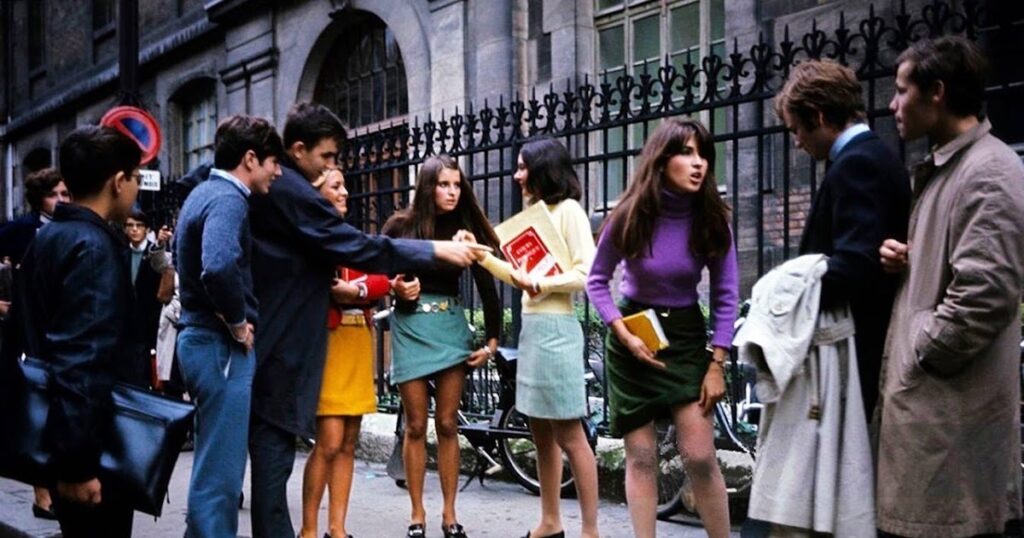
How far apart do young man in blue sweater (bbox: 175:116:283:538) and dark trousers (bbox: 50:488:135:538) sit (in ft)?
1.36

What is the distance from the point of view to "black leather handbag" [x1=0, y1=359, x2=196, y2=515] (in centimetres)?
338

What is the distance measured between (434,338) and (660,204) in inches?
62.8

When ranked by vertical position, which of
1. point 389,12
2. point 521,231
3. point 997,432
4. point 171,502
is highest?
point 389,12

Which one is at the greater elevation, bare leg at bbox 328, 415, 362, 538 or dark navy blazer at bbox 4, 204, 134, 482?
dark navy blazer at bbox 4, 204, 134, 482

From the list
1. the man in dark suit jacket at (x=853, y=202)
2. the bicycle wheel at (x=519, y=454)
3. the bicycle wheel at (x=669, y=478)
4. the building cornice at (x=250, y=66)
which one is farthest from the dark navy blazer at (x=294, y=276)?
the building cornice at (x=250, y=66)

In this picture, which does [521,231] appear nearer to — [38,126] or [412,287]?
[412,287]

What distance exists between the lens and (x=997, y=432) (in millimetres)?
2971

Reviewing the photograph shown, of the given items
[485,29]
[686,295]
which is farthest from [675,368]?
[485,29]

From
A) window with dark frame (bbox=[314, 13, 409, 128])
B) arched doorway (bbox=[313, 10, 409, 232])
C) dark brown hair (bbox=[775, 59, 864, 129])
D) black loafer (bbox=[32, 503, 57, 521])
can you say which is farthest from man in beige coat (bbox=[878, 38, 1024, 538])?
window with dark frame (bbox=[314, 13, 409, 128])

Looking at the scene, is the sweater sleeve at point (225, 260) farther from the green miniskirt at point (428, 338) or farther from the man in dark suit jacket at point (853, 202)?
the man in dark suit jacket at point (853, 202)

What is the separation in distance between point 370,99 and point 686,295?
37.5 ft

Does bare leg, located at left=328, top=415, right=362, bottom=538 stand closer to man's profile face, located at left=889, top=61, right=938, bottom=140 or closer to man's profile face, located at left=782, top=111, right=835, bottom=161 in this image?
man's profile face, located at left=782, top=111, right=835, bottom=161

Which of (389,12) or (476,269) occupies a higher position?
(389,12)

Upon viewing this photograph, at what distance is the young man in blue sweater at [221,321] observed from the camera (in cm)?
392
